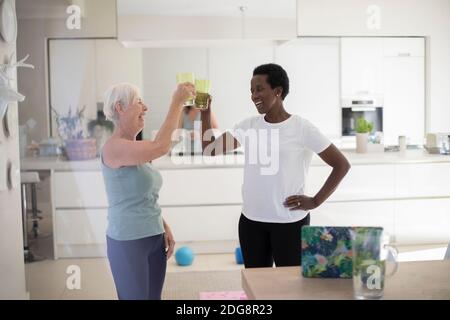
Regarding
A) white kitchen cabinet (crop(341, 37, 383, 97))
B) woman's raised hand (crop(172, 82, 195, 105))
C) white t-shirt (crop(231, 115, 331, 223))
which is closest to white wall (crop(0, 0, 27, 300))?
woman's raised hand (crop(172, 82, 195, 105))

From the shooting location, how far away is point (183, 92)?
153 cm

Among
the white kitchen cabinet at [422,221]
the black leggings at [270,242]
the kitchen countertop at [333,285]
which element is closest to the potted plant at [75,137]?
the black leggings at [270,242]

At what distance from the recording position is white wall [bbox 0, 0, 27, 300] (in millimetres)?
2137

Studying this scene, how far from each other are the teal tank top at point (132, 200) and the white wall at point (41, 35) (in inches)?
75.7

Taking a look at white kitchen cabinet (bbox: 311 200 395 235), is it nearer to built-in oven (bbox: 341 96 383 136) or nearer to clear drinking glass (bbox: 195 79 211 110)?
built-in oven (bbox: 341 96 383 136)

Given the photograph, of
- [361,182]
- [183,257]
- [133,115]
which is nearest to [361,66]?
[361,182]

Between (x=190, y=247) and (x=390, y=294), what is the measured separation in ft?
7.71

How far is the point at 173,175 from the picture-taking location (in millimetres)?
3236

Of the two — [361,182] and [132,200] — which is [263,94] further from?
[361,182]

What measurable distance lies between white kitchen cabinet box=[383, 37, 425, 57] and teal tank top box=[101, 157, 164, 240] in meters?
3.06

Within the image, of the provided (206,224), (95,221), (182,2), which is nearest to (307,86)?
(182,2)

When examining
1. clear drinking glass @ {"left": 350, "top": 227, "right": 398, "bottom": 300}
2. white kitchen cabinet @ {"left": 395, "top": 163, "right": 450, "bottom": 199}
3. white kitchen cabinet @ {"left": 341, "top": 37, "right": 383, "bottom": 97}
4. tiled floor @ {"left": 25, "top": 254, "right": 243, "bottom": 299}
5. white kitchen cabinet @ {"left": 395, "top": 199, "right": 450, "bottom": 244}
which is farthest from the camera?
white kitchen cabinet @ {"left": 341, "top": 37, "right": 383, "bottom": 97}

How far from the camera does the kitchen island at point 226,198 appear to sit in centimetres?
311

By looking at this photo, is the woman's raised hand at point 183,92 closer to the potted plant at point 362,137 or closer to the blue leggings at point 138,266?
the blue leggings at point 138,266
